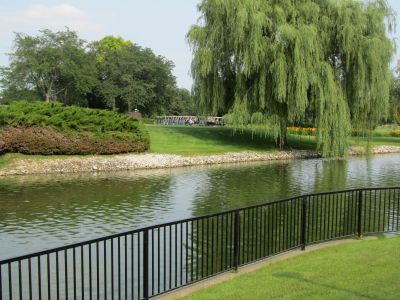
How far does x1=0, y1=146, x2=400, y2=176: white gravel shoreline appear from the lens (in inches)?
940

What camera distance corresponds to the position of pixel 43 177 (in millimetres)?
22500

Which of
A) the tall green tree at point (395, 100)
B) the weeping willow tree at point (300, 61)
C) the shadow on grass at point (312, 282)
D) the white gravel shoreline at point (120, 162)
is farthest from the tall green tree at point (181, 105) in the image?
the shadow on grass at point (312, 282)

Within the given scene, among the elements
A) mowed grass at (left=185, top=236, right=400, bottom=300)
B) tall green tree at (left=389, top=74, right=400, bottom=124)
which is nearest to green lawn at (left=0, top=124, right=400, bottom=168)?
tall green tree at (left=389, top=74, right=400, bottom=124)

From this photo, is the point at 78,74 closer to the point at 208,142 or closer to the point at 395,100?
the point at 208,142

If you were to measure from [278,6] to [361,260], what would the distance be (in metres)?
27.0

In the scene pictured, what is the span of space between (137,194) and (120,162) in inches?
344

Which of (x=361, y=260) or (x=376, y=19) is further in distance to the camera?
(x=376, y=19)

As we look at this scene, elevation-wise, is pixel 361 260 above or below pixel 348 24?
below

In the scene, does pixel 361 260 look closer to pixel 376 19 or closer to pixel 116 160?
pixel 116 160

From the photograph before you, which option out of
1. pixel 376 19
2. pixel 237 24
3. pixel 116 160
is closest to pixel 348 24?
pixel 376 19

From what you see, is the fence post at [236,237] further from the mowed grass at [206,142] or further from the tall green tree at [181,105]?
the tall green tree at [181,105]

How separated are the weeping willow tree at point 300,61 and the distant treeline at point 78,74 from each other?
103 feet

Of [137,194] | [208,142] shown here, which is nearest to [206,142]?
[208,142]

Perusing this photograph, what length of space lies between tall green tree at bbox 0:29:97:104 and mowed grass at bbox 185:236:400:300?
57701mm
